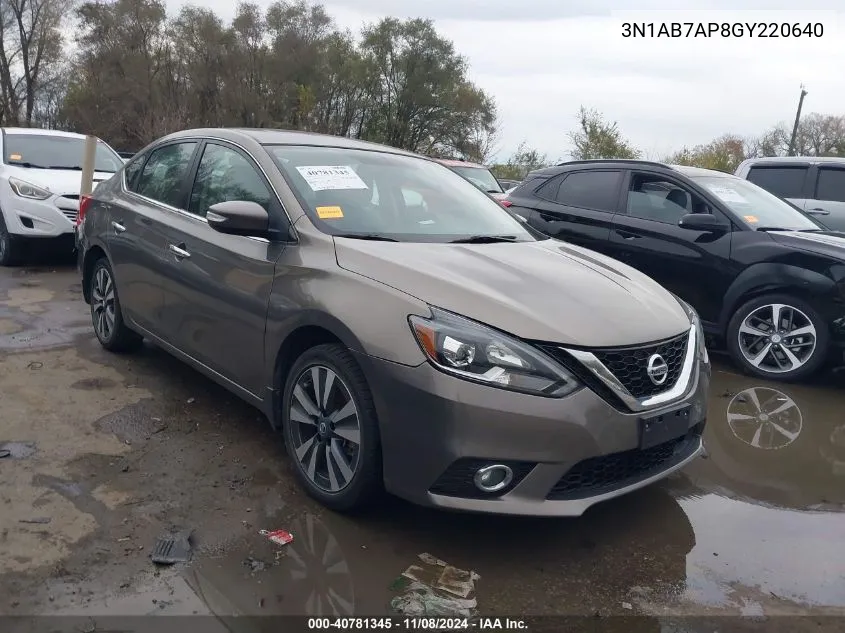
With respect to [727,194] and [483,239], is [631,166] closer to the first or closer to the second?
[727,194]

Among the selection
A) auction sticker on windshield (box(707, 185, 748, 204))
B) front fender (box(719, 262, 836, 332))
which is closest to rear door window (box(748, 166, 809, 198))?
auction sticker on windshield (box(707, 185, 748, 204))

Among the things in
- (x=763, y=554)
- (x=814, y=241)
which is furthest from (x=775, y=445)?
(x=814, y=241)

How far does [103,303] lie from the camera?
5242 millimetres

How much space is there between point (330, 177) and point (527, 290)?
133 centimetres

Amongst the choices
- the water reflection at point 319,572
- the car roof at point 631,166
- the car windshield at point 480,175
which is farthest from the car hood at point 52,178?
the water reflection at point 319,572

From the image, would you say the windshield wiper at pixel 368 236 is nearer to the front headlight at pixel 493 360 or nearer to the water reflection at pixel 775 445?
the front headlight at pixel 493 360

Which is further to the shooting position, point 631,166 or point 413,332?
point 631,166

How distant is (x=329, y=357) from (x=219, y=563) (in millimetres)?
910

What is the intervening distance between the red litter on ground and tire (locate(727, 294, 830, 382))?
4134mm

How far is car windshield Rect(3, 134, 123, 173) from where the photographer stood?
29.1 ft

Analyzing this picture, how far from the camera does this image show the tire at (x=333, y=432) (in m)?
2.91

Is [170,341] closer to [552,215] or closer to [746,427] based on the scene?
[746,427]

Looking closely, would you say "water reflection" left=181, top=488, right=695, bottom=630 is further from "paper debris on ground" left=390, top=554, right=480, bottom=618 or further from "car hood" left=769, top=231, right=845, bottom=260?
"car hood" left=769, top=231, right=845, bottom=260

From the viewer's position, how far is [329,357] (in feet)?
9.98
